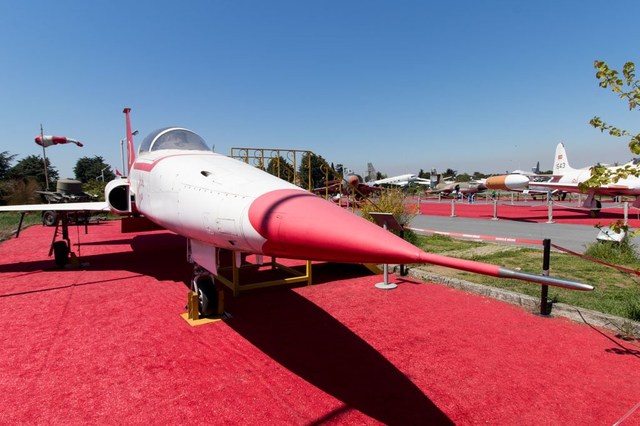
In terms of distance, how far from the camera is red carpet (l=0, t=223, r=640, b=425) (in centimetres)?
312

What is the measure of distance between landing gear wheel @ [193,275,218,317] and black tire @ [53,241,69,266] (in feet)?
18.9

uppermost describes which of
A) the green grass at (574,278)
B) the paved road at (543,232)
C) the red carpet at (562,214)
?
the red carpet at (562,214)

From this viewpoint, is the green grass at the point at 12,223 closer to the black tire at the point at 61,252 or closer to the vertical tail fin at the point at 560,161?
the black tire at the point at 61,252

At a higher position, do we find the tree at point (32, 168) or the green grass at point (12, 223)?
the tree at point (32, 168)

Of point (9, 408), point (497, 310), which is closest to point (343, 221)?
point (9, 408)

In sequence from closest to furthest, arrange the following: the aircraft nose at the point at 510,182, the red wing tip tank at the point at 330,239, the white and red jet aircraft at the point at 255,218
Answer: the red wing tip tank at the point at 330,239
the white and red jet aircraft at the point at 255,218
the aircraft nose at the point at 510,182

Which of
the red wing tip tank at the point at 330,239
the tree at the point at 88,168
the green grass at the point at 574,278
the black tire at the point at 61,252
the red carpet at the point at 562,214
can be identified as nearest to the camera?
the red wing tip tank at the point at 330,239

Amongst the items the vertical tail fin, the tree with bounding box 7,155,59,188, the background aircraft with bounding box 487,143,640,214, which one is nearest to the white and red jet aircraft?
the background aircraft with bounding box 487,143,640,214

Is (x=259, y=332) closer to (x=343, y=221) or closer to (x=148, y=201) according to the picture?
(x=148, y=201)

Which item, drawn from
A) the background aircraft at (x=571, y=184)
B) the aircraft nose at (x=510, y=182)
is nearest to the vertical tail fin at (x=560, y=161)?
the background aircraft at (x=571, y=184)

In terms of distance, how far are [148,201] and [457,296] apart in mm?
5518

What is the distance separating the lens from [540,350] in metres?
4.28

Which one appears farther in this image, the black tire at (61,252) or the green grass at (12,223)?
the green grass at (12,223)

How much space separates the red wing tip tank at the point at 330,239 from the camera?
2.00 meters
